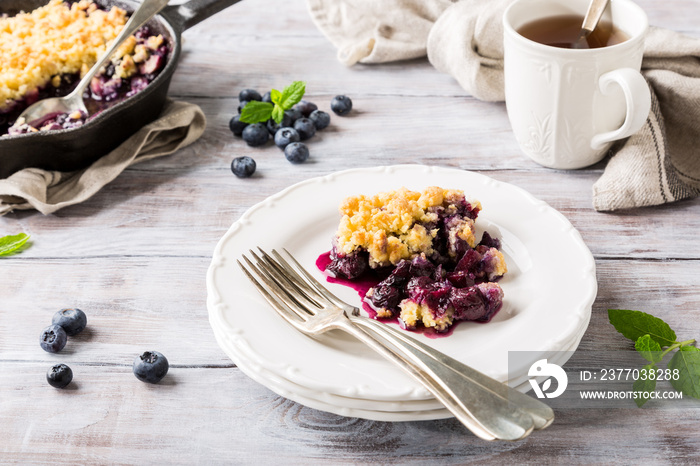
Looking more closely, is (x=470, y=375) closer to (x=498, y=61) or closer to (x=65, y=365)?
(x=65, y=365)

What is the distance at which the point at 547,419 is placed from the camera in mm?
921

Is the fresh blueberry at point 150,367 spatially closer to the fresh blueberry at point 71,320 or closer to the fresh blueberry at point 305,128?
the fresh blueberry at point 71,320

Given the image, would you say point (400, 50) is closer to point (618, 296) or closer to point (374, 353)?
point (618, 296)

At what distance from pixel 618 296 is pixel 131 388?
960mm

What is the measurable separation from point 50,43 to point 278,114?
735 millimetres

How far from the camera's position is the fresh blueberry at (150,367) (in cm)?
124

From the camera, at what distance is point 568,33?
1726 mm

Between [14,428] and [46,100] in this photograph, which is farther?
[46,100]

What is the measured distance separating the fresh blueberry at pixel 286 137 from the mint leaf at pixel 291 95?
97 millimetres

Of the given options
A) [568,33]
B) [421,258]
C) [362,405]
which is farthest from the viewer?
[568,33]

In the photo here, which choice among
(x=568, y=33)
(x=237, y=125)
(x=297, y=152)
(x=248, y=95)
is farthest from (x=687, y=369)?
(x=248, y=95)

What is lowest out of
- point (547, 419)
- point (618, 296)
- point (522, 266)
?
point (618, 296)

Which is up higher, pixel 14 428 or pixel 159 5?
pixel 159 5

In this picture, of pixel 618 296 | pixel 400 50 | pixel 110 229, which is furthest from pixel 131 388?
pixel 400 50
